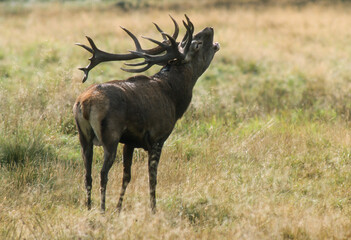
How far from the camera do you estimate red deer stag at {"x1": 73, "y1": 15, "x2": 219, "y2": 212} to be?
207 inches

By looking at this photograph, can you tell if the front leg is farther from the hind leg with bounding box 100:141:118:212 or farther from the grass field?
the hind leg with bounding box 100:141:118:212

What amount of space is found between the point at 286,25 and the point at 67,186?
1710 centimetres

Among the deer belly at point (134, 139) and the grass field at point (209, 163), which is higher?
the deer belly at point (134, 139)

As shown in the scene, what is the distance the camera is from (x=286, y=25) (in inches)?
869

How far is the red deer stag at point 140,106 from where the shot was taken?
5266 mm

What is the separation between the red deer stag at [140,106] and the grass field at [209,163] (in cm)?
52

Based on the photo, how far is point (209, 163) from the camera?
24.7 feet

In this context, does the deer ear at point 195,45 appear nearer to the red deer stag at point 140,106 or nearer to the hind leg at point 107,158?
the red deer stag at point 140,106

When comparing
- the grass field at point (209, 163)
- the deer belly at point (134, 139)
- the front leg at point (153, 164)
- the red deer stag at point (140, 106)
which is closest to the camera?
the red deer stag at point (140, 106)

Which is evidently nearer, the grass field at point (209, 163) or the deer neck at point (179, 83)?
the grass field at point (209, 163)

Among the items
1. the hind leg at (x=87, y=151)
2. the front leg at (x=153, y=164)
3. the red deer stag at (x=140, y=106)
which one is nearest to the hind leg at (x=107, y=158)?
the red deer stag at (x=140, y=106)

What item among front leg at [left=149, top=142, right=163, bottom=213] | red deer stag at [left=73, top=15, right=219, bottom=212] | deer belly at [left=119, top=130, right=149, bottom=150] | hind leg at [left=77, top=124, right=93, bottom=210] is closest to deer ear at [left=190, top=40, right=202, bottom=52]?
red deer stag at [left=73, top=15, right=219, bottom=212]

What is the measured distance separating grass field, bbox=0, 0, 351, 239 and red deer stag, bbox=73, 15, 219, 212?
0.52 metres

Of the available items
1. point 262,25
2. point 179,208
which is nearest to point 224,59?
point 262,25
